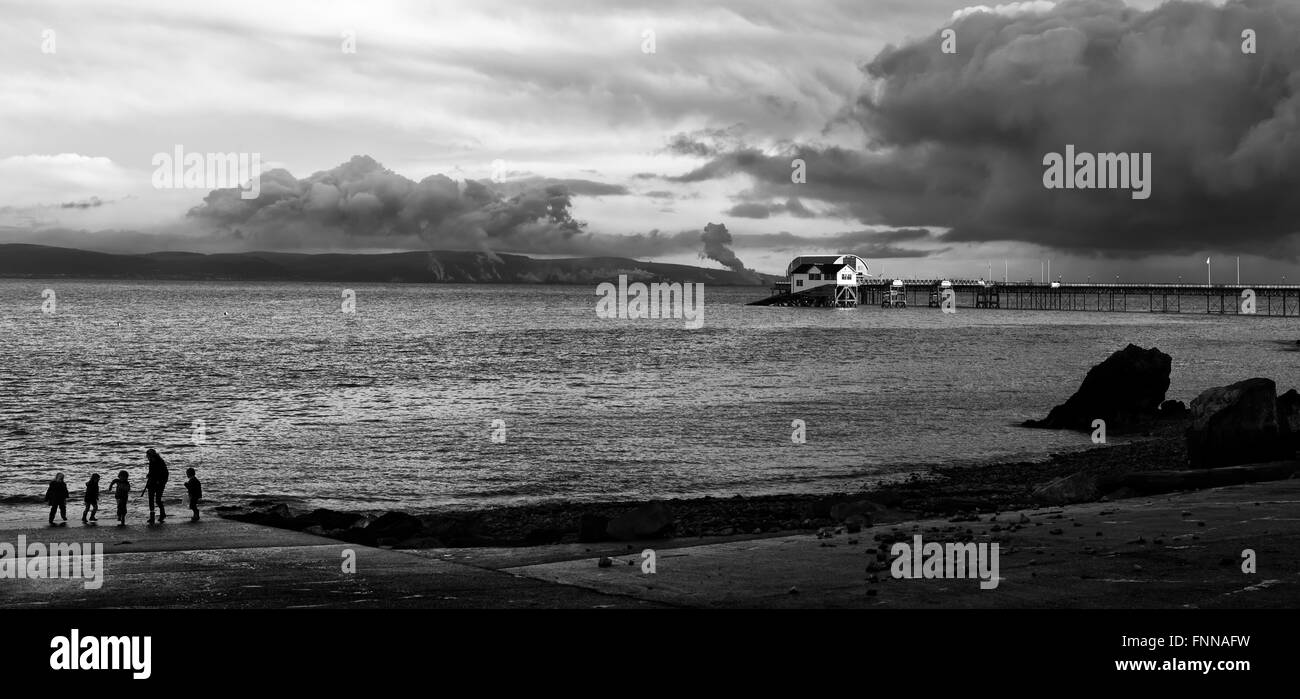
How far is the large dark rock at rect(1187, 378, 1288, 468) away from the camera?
2517 centimetres

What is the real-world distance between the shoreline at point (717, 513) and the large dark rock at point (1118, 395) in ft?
41.5

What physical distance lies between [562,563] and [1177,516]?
10673 millimetres

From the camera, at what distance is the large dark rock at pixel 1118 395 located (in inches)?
1852

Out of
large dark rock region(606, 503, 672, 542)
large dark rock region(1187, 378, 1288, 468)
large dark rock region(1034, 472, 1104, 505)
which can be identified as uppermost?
large dark rock region(1187, 378, 1288, 468)

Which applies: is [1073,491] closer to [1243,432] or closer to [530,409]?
[1243,432]

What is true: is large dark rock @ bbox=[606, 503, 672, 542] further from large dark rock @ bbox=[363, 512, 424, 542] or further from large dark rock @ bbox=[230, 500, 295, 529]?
large dark rock @ bbox=[230, 500, 295, 529]

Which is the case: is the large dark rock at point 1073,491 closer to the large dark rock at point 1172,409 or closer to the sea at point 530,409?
the sea at point 530,409

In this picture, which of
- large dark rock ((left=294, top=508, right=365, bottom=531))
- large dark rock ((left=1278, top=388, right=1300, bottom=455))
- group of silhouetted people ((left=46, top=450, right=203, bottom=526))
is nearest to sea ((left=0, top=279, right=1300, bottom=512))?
large dark rock ((left=294, top=508, right=365, bottom=531))

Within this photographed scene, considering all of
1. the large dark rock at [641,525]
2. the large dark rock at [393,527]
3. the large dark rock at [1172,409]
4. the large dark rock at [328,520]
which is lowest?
the large dark rock at [328,520]

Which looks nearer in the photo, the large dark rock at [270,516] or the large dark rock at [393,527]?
the large dark rock at [393,527]

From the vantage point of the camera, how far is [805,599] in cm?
1391

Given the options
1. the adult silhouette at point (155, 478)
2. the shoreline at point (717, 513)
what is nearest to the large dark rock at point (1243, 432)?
the shoreline at point (717, 513)

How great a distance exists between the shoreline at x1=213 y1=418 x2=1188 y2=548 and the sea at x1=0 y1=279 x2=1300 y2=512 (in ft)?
8.08
